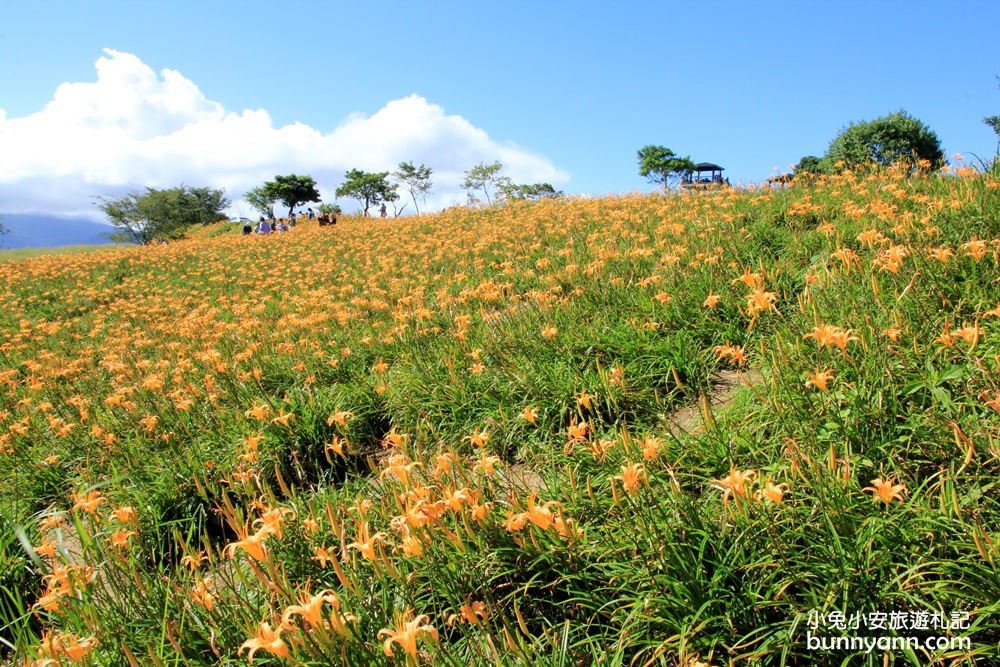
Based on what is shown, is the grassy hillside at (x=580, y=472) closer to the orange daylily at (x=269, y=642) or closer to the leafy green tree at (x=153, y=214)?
the orange daylily at (x=269, y=642)

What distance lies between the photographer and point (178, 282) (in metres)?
13.0

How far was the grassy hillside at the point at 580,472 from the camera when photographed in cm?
175

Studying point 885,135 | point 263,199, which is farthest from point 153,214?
point 885,135

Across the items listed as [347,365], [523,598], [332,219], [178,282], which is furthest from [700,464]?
[332,219]

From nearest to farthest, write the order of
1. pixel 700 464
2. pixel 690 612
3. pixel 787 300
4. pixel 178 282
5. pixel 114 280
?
pixel 690 612
pixel 700 464
pixel 787 300
pixel 178 282
pixel 114 280

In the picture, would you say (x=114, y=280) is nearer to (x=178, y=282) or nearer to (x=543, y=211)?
(x=178, y=282)

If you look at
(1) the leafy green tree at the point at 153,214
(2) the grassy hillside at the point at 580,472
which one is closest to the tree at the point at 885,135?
(2) the grassy hillside at the point at 580,472

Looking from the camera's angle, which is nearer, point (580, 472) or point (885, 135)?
point (580, 472)

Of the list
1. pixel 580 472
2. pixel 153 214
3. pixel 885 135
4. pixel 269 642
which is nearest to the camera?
pixel 269 642

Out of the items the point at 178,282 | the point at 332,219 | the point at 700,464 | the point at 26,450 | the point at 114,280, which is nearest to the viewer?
the point at 700,464

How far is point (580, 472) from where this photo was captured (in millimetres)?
2770

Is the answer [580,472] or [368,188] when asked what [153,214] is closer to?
[368,188]

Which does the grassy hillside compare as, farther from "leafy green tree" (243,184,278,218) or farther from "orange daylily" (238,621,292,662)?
"leafy green tree" (243,184,278,218)

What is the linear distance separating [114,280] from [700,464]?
16715 mm
